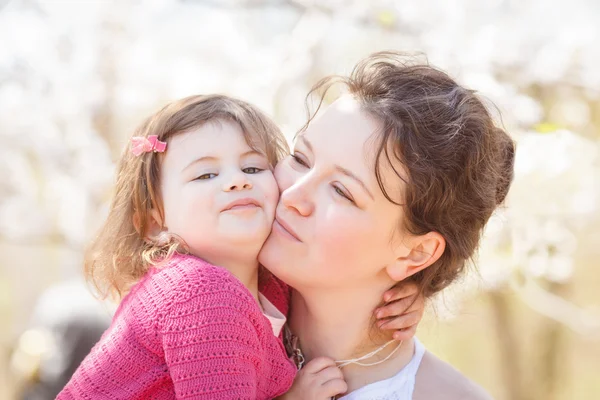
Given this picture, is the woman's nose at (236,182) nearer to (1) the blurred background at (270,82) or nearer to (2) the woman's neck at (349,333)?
(2) the woman's neck at (349,333)

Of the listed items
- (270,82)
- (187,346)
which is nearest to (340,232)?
(187,346)

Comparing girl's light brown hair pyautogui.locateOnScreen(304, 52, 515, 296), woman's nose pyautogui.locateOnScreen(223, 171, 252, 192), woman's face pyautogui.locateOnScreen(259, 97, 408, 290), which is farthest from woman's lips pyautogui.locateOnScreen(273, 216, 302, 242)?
girl's light brown hair pyautogui.locateOnScreen(304, 52, 515, 296)

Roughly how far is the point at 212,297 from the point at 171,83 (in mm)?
1866

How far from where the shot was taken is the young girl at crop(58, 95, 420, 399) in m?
1.47

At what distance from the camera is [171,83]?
10.4 feet

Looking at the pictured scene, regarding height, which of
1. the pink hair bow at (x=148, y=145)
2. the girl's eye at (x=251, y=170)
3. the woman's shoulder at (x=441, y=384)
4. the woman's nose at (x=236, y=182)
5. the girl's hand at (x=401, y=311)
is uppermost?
the pink hair bow at (x=148, y=145)

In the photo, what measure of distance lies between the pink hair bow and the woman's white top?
76 cm

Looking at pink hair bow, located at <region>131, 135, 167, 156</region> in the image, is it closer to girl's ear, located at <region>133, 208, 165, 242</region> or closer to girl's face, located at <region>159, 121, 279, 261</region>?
girl's face, located at <region>159, 121, 279, 261</region>

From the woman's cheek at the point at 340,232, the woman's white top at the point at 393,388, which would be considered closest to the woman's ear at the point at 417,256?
the woman's cheek at the point at 340,232

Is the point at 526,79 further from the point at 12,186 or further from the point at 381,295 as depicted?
the point at 12,186

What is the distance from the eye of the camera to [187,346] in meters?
1.46

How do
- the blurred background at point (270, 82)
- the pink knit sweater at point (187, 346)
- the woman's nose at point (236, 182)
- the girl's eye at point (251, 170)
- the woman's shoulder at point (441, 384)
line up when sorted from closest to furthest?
the pink knit sweater at point (187, 346)
the woman's nose at point (236, 182)
the girl's eye at point (251, 170)
the woman's shoulder at point (441, 384)
the blurred background at point (270, 82)

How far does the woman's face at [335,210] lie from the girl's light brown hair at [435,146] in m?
0.03

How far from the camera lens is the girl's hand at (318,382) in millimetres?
1715
